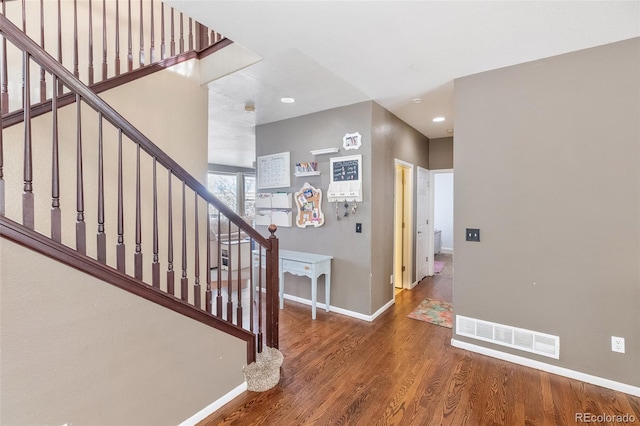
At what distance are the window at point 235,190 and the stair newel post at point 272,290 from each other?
6729mm

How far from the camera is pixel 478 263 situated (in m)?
2.72

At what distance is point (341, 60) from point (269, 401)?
2692mm

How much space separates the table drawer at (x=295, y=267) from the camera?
3.46m

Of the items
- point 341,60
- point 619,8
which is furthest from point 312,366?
point 619,8

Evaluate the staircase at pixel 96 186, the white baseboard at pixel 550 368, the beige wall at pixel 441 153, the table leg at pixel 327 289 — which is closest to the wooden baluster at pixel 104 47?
the staircase at pixel 96 186

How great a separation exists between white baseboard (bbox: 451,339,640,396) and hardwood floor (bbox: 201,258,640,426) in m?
0.05

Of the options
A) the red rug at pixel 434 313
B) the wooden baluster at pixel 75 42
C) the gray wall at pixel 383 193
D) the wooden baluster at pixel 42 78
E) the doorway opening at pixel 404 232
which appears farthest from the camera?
the doorway opening at pixel 404 232

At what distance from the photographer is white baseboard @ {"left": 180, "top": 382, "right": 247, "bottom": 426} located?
6.02 ft

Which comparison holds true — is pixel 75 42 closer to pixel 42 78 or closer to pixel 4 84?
pixel 42 78

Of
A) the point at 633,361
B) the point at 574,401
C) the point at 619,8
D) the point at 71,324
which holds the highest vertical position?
the point at 619,8

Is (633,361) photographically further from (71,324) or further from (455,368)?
(71,324)

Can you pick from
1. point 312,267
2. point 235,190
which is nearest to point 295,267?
point 312,267

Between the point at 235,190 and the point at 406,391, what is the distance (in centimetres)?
830

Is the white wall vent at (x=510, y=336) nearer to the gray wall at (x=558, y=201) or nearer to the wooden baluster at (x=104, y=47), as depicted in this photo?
the gray wall at (x=558, y=201)
